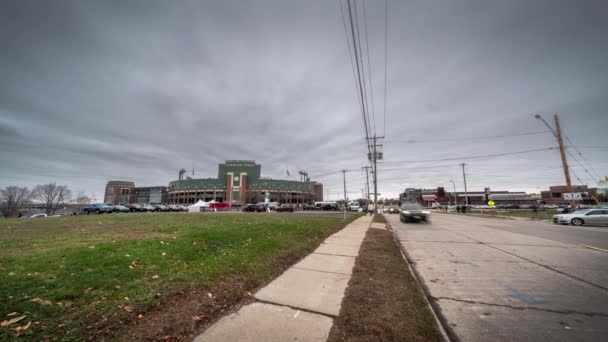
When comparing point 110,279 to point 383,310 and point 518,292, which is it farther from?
point 518,292

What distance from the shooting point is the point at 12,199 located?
212ft

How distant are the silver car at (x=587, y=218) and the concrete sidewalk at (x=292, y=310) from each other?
2701cm

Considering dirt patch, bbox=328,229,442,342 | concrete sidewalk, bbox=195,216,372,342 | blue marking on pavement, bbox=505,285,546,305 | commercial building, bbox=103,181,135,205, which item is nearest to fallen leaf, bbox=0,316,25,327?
concrete sidewalk, bbox=195,216,372,342

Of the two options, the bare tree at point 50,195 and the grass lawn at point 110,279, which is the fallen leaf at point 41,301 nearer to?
the grass lawn at point 110,279

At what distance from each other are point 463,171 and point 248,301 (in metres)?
72.4

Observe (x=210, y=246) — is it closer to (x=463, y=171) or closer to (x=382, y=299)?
(x=382, y=299)

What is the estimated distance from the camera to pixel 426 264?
6.79 m

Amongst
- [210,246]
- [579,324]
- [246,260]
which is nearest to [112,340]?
[246,260]

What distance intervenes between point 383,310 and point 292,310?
1.40m

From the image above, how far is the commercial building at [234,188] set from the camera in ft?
368

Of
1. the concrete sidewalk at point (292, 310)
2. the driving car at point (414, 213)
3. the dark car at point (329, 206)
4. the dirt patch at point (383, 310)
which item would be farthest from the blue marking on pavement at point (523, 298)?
the dark car at point (329, 206)

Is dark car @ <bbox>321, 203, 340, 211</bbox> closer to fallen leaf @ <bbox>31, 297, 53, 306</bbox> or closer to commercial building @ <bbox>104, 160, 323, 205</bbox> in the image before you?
commercial building @ <bbox>104, 160, 323, 205</bbox>

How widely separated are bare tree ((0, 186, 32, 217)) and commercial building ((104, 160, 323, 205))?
49.2 m

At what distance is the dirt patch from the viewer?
287 centimetres
